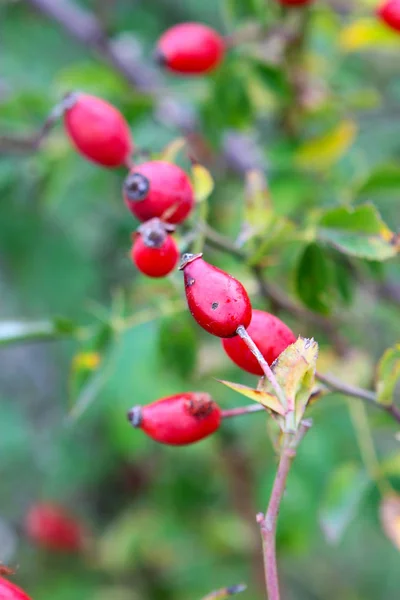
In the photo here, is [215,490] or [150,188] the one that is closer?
[150,188]

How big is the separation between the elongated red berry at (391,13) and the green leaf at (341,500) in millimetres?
941

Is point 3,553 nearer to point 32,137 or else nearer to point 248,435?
point 248,435

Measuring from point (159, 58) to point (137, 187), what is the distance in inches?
30.0

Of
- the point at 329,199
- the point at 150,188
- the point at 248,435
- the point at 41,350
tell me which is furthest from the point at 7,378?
the point at 150,188

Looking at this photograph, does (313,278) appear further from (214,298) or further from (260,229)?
(214,298)

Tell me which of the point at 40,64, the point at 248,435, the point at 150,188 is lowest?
the point at 248,435

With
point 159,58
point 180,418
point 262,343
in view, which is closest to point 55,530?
point 159,58

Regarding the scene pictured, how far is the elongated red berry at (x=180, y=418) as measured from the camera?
1.04 m

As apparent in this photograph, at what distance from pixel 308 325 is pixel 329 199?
1.46ft

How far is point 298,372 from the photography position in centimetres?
88

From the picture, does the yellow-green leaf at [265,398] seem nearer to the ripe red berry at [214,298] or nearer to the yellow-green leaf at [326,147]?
the ripe red berry at [214,298]

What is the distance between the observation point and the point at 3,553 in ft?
11.6

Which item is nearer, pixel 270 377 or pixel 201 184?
pixel 270 377

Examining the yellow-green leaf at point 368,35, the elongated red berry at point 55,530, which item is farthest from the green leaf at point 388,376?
the elongated red berry at point 55,530
